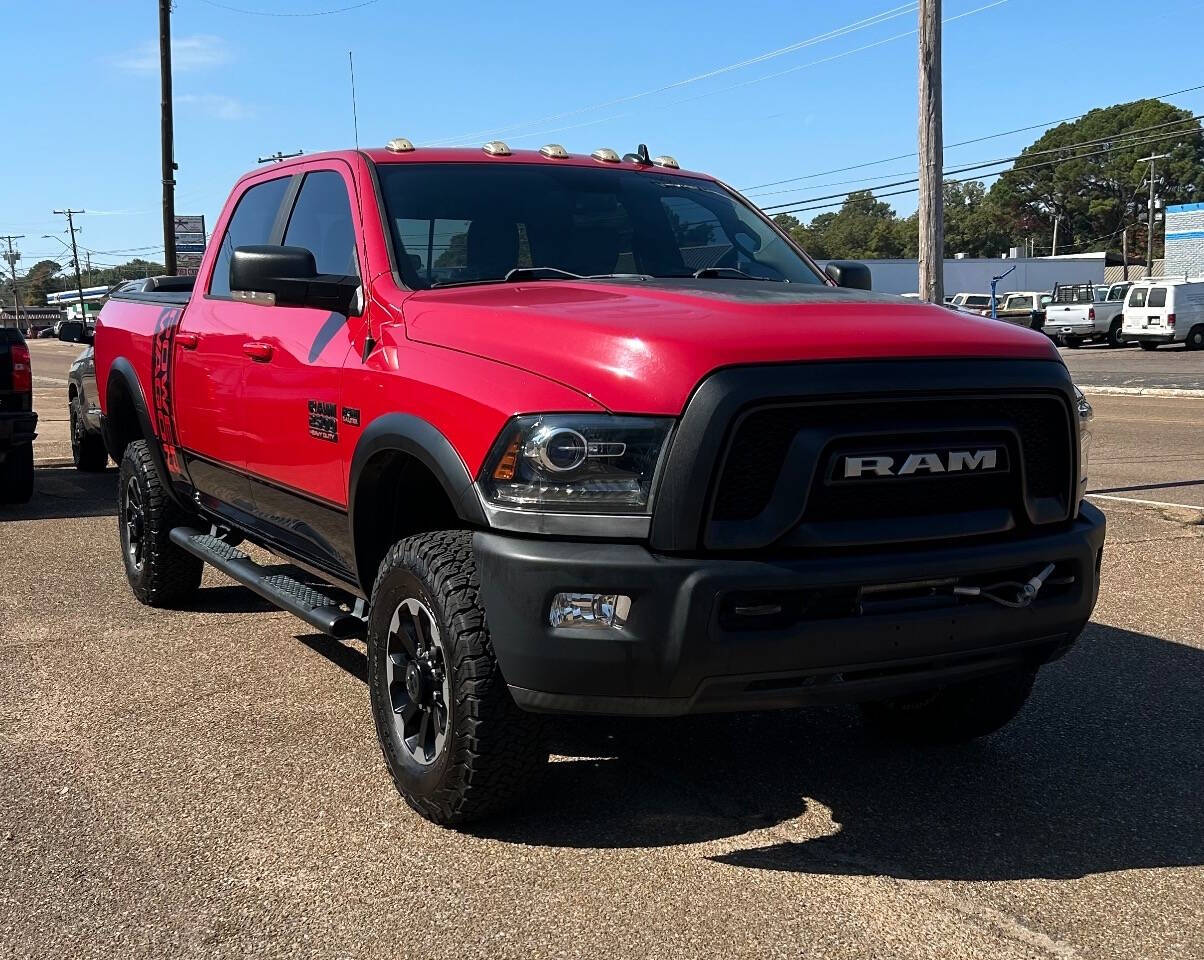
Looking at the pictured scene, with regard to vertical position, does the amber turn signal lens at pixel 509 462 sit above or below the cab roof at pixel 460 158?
below

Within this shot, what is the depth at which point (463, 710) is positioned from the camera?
3375mm

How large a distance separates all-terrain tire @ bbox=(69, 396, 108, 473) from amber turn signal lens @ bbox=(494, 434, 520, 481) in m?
10.2

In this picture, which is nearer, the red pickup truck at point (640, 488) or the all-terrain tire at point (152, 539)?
the red pickup truck at point (640, 488)

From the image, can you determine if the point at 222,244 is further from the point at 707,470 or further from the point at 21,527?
the point at 21,527

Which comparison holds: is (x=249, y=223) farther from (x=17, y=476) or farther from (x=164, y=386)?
(x=17, y=476)

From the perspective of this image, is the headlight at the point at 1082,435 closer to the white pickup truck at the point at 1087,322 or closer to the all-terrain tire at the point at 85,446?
the all-terrain tire at the point at 85,446

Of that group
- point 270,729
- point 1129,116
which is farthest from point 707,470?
point 1129,116

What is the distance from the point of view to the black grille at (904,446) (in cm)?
311

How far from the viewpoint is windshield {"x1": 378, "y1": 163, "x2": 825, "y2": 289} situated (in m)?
4.32

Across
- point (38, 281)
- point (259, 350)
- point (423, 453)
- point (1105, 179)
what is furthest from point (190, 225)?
point (38, 281)

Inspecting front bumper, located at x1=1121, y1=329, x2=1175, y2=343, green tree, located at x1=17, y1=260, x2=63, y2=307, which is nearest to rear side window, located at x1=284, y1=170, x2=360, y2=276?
front bumper, located at x1=1121, y1=329, x2=1175, y2=343

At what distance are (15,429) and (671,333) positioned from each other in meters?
8.38

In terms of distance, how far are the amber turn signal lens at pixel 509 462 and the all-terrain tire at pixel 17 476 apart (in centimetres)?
825

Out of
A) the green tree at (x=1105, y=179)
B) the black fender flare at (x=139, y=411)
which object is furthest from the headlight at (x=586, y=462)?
the green tree at (x=1105, y=179)
